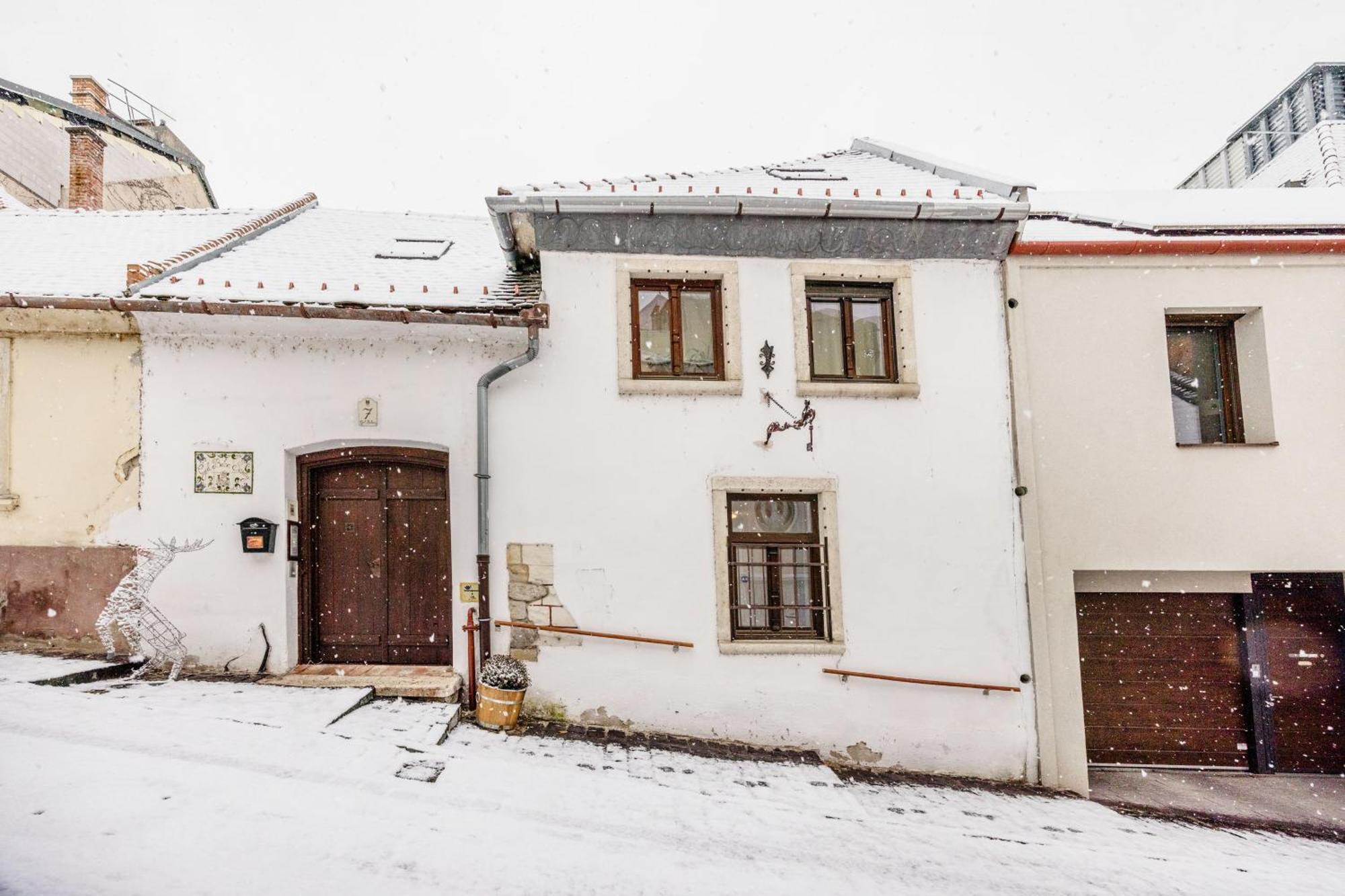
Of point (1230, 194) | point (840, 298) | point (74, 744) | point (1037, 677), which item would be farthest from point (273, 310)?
point (1230, 194)

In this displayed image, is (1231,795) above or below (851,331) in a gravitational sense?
below

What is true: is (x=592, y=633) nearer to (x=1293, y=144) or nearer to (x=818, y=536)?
(x=818, y=536)

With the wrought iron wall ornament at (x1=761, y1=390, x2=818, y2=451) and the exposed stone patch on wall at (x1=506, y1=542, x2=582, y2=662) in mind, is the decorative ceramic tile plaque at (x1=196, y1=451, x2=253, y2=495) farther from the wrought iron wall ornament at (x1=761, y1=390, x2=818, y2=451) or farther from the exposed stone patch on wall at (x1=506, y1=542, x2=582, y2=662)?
the wrought iron wall ornament at (x1=761, y1=390, x2=818, y2=451)

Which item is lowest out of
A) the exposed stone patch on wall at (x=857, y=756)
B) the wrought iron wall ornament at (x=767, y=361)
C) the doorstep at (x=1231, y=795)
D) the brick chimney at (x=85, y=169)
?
the doorstep at (x=1231, y=795)

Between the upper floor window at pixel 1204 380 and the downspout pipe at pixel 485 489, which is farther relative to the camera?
the upper floor window at pixel 1204 380

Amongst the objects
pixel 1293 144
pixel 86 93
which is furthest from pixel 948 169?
pixel 86 93

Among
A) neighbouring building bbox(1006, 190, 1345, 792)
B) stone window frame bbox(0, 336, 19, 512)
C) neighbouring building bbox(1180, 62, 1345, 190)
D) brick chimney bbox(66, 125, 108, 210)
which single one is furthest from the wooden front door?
neighbouring building bbox(1180, 62, 1345, 190)

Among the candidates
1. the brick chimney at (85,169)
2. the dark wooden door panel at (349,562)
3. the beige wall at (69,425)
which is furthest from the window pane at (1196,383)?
the brick chimney at (85,169)

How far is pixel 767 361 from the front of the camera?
7074 mm

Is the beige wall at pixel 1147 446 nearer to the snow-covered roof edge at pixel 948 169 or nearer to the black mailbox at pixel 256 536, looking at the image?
Result: the snow-covered roof edge at pixel 948 169

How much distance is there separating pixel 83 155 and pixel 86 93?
4026 mm

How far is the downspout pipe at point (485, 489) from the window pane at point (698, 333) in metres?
1.63

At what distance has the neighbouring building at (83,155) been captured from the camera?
12.8 metres

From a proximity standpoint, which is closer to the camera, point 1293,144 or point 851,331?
point 851,331
